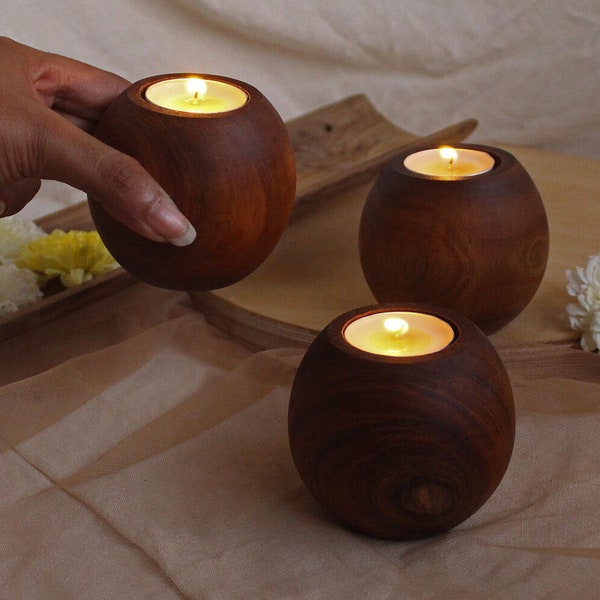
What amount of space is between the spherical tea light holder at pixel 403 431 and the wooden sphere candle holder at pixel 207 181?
16cm

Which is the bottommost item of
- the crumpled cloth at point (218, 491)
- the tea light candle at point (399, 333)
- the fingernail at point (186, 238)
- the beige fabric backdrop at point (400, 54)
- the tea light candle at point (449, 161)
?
the crumpled cloth at point (218, 491)

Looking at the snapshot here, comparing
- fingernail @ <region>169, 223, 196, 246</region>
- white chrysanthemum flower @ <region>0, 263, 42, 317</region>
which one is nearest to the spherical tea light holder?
fingernail @ <region>169, 223, 196, 246</region>

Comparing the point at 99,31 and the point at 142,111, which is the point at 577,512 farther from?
the point at 99,31

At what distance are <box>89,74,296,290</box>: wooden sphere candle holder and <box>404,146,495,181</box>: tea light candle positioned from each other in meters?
0.21

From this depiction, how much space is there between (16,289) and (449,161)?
1.60 feet

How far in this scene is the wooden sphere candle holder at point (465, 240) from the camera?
1.09 metres

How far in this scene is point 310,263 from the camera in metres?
1.33

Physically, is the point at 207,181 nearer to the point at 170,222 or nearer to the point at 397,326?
the point at 170,222

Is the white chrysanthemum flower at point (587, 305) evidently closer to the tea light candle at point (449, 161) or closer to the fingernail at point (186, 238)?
the tea light candle at point (449, 161)

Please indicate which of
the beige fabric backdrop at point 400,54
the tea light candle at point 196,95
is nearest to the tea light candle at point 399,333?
the tea light candle at point 196,95

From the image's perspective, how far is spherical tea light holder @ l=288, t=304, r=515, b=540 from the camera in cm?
82

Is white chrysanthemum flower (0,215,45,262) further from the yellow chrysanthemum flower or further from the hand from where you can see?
the hand

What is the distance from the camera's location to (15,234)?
133 centimetres

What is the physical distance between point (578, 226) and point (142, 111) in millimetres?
617
